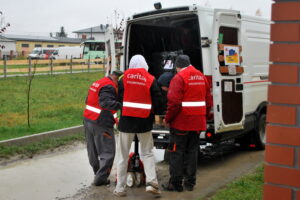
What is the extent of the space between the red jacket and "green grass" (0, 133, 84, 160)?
322 centimetres

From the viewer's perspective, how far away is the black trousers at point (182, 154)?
18.8ft

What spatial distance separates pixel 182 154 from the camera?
19.0ft

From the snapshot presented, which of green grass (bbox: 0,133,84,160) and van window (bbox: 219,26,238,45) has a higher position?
van window (bbox: 219,26,238,45)

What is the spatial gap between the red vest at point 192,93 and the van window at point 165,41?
2.49 meters

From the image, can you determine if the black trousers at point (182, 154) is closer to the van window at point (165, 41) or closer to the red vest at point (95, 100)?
the red vest at point (95, 100)

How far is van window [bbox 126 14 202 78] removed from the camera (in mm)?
8156

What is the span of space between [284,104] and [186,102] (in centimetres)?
380

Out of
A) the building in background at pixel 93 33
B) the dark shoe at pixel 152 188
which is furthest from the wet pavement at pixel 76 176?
the building in background at pixel 93 33

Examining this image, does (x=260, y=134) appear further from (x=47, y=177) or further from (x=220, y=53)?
(x=47, y=177)

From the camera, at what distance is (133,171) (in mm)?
6008

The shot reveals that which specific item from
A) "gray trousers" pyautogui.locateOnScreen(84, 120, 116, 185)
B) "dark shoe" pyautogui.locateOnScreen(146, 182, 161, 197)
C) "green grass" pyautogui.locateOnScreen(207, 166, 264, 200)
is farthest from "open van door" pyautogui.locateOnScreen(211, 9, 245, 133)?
"gray trousers" pyautogui.locateOnScreen(84, 120, 116, 185)

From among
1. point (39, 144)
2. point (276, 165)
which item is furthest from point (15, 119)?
point (276, 165)

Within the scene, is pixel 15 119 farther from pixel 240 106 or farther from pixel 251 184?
pixel 251 184

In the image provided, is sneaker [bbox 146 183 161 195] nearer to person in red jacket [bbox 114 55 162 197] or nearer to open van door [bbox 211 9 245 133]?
person in red jacket [bbox 114 55 162 197]
